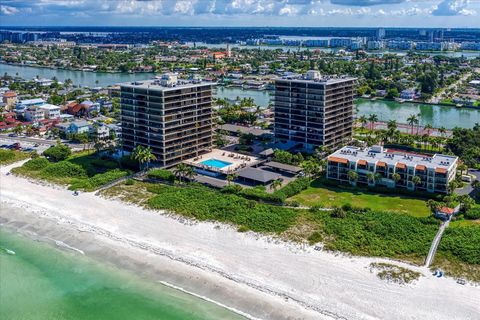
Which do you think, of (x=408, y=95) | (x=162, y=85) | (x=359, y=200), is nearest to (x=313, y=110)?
(x=359, y=200)

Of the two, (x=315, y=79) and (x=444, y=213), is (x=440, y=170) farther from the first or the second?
(x=315, y=79)

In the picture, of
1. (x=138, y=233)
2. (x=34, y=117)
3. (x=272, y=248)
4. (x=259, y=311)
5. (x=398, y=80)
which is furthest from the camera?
(x=398, y=80)

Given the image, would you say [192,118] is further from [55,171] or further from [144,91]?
[55,171]

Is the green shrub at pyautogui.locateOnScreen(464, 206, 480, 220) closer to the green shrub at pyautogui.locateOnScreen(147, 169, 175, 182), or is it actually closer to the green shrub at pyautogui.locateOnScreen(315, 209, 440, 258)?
the green shrub at pyautogui.locateOnScreen(315, 209, 440, 258)

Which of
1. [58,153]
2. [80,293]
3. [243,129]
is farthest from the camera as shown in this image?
[243,129]

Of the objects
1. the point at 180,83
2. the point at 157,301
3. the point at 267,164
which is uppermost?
the point at 180,83

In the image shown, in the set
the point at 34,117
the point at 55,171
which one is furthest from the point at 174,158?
the point at 34,117

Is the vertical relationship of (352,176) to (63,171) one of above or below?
above
